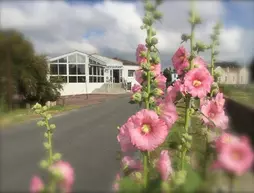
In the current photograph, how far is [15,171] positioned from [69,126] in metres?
5.52

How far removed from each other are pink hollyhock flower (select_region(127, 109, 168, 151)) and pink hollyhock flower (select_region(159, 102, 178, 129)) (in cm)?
8

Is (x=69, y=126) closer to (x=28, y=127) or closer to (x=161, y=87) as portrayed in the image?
(x=28, y=127)

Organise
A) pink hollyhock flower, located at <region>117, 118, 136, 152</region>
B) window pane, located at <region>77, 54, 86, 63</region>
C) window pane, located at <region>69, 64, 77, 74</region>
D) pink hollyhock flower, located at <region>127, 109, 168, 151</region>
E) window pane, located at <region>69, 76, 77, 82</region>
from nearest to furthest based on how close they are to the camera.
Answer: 1. pink hollyhock flower, located at <region>127, 109, 168, 151</region>
2. pink hollyhock flower, located at <region>117, 118, 136, 152</region>
3. window pane, located at <region>69, 76, 77, 82</region>
4. window pane, located at <region>69, 64, 77, 74</region>
5. window pane, located at <region>77, 54, 86, 63</region>

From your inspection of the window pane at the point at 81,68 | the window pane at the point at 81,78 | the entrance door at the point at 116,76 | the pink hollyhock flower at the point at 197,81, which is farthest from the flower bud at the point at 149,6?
the entrance door at the point at 116,76

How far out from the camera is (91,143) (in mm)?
7883

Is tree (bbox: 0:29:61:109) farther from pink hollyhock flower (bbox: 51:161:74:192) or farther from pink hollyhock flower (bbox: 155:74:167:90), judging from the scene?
pink hollyhock flower (bbox: 51:161:74:192)

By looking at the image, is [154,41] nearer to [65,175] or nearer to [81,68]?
[65,175]

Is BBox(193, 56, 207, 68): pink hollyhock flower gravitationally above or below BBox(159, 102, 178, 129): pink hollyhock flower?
above

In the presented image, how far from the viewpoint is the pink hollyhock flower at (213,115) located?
1094 mm

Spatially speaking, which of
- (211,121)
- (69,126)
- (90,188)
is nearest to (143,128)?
(211,121)

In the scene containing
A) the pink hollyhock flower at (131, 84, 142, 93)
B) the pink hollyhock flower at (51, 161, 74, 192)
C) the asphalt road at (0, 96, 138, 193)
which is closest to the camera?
the pink hollyhock flower at (51, 161, 74, 192)

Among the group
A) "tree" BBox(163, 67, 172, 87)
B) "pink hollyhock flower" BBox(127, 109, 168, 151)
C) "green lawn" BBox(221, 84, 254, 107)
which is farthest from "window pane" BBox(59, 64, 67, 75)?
"pink hollyhock flower" BBox(127, 109, 168, 151)

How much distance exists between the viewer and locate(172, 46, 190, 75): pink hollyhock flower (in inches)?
45.6

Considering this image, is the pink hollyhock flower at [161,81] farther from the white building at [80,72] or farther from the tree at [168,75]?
the white building at [80,72]
